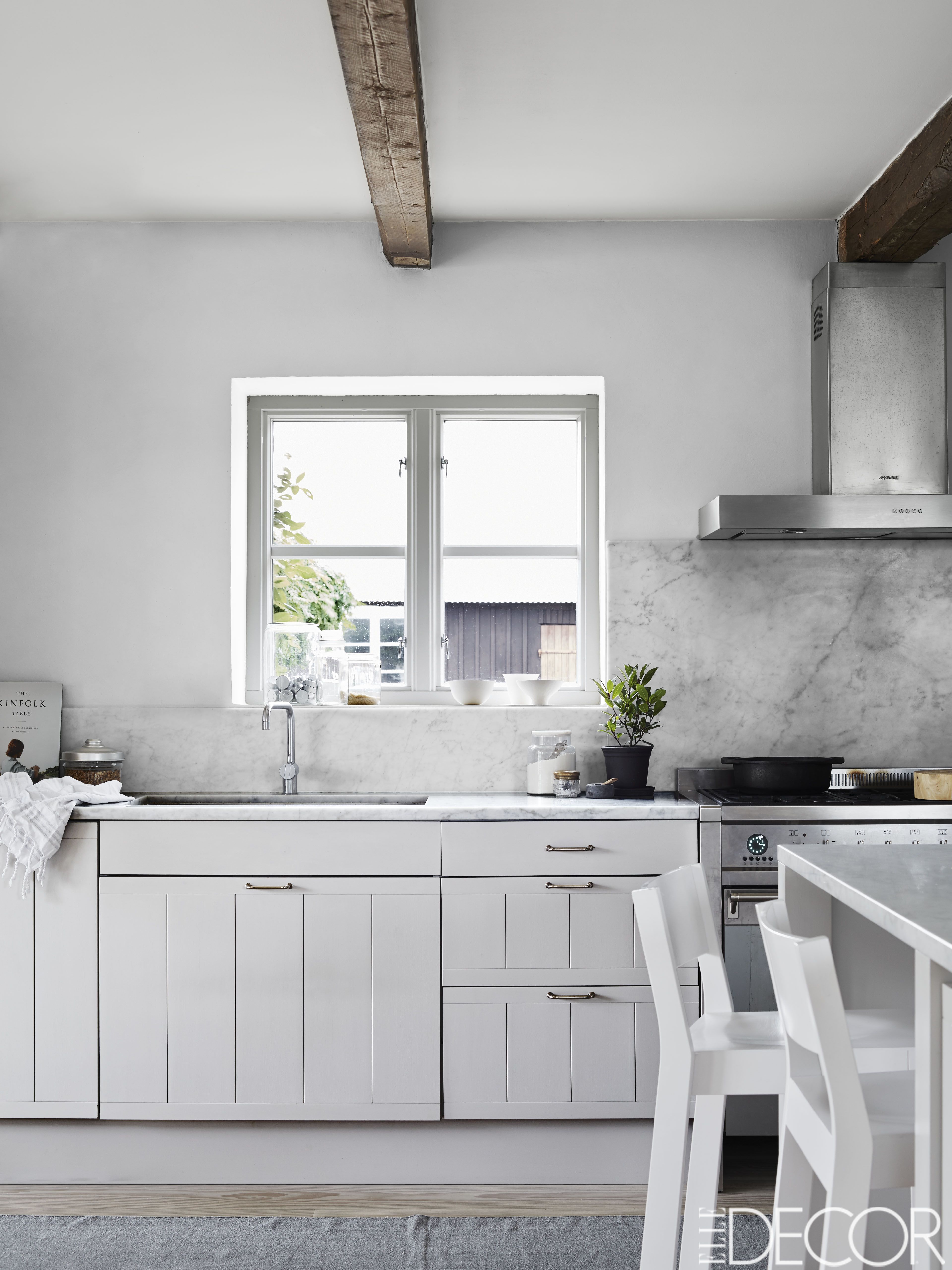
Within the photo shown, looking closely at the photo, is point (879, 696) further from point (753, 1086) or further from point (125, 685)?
point (125, 685)

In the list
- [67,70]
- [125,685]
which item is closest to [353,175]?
[67,70]

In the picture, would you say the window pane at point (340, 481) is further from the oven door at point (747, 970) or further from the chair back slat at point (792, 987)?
the chair back slat at point (792, 987)

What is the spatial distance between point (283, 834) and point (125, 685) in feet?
3.02

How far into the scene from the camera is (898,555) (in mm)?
3189

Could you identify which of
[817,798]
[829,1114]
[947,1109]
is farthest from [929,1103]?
[817,798]

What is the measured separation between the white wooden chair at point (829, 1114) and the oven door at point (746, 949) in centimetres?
117

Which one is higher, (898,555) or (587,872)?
(898,555)

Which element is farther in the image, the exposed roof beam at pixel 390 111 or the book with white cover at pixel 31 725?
the book with white cover at pixel 31 725

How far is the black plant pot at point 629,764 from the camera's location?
2938 millimetres

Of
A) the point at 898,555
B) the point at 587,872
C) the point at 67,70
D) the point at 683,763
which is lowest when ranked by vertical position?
the point at 587,872

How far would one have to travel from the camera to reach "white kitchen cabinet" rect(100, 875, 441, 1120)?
102 inches

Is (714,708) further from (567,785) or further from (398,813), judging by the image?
(398,813)

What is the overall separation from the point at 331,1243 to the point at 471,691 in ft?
5.34

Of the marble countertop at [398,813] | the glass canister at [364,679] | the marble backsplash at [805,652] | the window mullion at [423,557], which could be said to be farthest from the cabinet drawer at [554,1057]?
the window mullion at [423,557]
